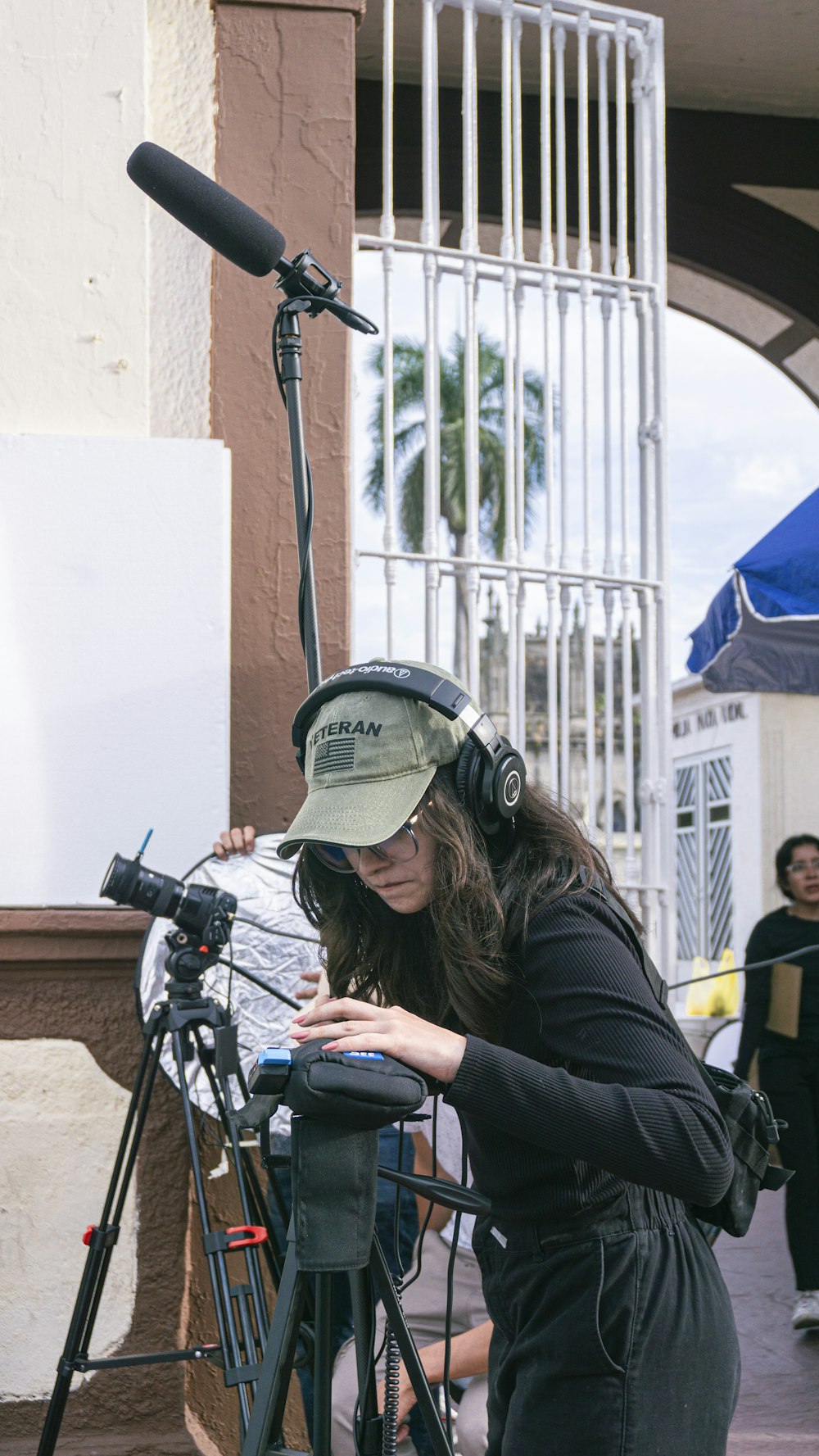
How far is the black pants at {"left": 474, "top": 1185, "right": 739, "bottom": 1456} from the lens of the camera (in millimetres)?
1446

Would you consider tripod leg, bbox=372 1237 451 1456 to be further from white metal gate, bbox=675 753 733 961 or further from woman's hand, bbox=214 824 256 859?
white metal gate, bbox=675 753 733 961

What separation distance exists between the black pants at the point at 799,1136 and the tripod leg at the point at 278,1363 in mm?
3596

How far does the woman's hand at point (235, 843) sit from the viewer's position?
3092 mm

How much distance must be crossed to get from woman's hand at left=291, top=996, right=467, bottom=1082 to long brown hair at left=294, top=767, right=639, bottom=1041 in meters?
0.18

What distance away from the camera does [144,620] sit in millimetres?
3342

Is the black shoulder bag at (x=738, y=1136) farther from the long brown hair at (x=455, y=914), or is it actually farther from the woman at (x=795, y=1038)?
the woman at (x=795, y=1038)

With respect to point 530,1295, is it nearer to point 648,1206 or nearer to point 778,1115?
point 648,1206

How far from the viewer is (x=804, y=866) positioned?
540cm

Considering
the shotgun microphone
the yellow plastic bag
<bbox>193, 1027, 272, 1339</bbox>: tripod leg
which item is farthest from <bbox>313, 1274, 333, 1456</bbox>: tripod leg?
the yellow plastic bag

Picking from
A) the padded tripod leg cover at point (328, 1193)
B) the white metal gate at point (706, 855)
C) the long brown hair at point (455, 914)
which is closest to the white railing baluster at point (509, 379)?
the long brown hair at point (455, 914)

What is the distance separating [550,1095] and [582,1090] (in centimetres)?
3

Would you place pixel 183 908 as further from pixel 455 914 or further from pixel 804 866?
pixel 804 866

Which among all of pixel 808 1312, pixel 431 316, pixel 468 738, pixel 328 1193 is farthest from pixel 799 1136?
pixel 328 1193

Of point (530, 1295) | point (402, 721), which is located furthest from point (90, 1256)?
point (402, 721)
